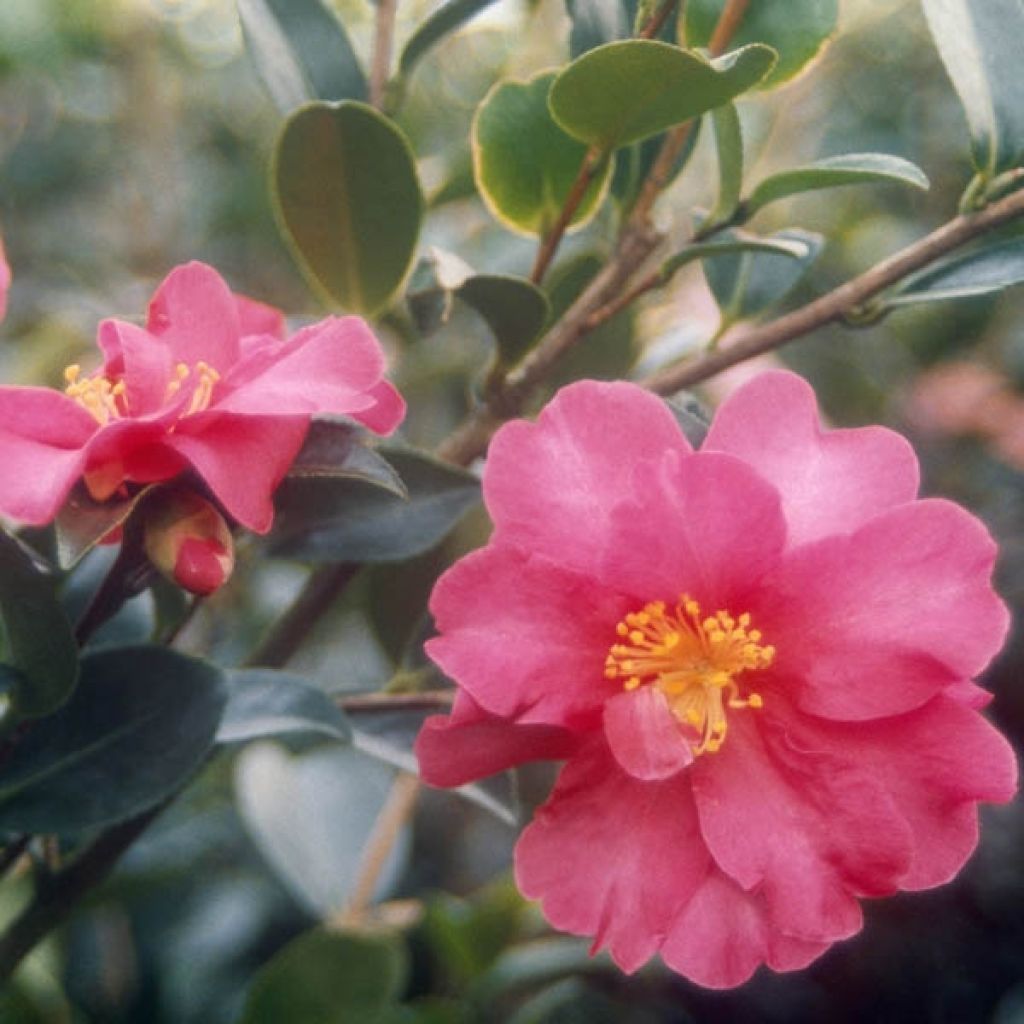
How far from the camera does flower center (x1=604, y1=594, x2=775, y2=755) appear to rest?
2.61 feet

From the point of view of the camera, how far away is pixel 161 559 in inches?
28.3

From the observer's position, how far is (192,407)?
2.45ft

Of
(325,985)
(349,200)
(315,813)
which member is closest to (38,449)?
(349,200)

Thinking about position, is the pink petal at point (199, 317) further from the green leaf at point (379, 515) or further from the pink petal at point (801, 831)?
the pink petal at point (801, 831)

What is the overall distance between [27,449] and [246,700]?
26 cm

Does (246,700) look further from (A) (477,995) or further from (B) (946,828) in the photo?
(A) (477,995)

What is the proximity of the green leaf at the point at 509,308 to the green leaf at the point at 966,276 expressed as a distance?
0.22 metres

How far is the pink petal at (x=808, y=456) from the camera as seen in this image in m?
0.78

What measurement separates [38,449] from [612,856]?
0.37 metres

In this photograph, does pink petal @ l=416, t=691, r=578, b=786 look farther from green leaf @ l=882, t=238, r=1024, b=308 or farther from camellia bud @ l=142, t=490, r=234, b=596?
green leaf @ l=882, t=238, r=1024, b=308

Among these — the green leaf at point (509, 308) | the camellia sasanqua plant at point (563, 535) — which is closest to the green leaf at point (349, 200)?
the camellia sasanqua plant at point (563, 535)

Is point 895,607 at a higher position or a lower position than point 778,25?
lower

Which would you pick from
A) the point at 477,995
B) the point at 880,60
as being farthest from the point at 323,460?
the point at 880,60

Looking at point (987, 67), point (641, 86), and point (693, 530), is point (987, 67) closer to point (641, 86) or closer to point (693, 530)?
point (641, 86)
